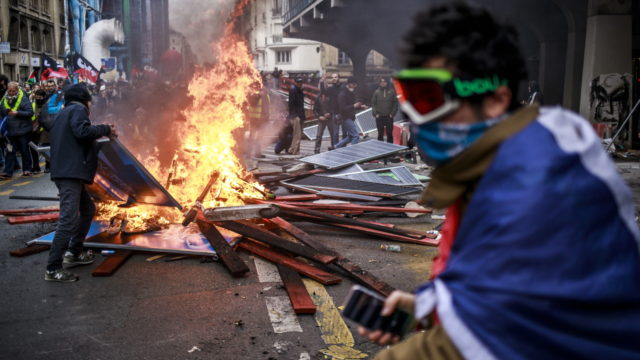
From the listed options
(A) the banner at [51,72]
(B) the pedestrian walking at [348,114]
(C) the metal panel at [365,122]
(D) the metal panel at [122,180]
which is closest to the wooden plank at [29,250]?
(D) the metal panel at [122,180]

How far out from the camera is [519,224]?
1366 millimetres

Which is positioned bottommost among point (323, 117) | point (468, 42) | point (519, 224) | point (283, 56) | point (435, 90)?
point (323, 117)

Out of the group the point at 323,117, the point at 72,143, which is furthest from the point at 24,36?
the point at 72,143

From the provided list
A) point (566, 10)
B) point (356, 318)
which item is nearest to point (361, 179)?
point (356, 318)

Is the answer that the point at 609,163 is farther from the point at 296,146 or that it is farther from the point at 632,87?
the point at 632,87

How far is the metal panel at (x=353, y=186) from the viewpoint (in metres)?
9.28

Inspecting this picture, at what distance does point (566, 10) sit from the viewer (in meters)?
18.7

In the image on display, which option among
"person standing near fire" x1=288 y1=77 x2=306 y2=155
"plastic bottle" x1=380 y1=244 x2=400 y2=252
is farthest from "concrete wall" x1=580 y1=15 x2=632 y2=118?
"plastic bottle" x1=380 y1=244 x2=400 y2=252

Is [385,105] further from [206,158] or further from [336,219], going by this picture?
[336,219]

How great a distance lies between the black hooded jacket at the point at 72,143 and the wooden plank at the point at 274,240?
1734 mm

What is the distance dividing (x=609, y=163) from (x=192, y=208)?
6094 millimetres

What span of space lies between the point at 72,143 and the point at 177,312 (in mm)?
2158

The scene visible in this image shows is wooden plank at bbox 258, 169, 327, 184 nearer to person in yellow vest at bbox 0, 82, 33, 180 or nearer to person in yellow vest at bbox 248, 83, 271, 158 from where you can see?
person in yellow vest at bbox 248, 83, 271, 158

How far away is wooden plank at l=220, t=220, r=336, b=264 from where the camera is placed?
5.92 m
